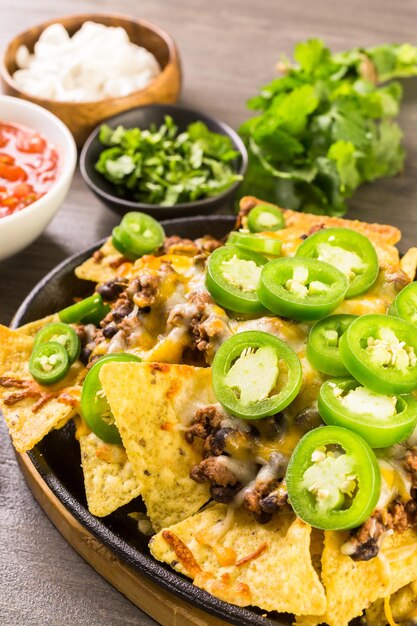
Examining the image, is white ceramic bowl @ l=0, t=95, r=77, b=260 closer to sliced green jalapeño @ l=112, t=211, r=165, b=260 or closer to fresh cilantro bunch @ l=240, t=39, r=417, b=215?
sliced green jalapeño @ l=112, t=211, r=165, b=260

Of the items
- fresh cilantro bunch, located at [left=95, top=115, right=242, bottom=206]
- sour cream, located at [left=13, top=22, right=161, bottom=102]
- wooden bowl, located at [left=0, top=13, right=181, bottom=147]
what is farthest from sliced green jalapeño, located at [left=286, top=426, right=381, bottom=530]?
sour cream, located at [left=13, top=22, right=161, bottom=102]

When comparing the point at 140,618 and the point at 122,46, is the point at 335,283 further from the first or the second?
the point at 122,46

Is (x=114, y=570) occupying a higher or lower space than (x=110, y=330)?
lower

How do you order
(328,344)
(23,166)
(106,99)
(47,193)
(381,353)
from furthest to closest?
(106,99) < (23,166) < (47,193) < (328,344) < (381,353)

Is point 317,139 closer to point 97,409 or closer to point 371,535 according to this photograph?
point 97,409

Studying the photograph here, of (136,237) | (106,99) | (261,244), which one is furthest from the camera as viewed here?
(106,99)

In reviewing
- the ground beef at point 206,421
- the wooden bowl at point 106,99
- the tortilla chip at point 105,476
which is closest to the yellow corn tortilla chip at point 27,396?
Result: the tortilla chip at point 105,476

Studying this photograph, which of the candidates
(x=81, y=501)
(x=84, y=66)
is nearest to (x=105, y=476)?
(x=81, y=501)
